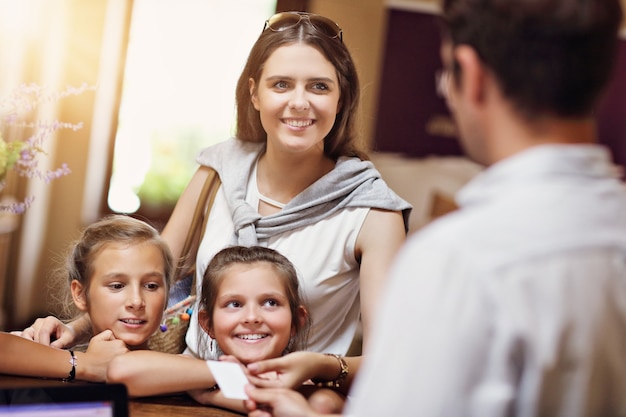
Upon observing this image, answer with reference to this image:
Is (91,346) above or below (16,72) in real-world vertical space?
below

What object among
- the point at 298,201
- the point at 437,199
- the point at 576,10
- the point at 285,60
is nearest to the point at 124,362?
the point at 298,201

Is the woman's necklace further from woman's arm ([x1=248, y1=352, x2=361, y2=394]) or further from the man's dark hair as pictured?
the man's dark hair

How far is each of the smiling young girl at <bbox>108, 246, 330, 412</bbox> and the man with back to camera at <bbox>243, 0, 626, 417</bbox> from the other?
65 cm

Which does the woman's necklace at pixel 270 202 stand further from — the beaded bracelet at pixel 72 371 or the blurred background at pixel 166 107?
the blurred background at pixel 166 107

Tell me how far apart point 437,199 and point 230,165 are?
3.15m

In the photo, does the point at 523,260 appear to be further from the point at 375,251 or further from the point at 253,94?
the point at 253,94

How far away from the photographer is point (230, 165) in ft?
6.59

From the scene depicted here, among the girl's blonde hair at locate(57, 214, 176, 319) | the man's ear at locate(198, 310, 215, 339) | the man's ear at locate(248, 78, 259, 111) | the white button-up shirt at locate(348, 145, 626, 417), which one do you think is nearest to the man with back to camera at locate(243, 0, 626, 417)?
the white button-up shirt at locate(348, 145, 626, 417)

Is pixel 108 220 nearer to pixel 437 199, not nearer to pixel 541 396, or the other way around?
pixel 541 396

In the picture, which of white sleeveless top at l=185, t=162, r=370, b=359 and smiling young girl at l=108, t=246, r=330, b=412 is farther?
white sleeveless top at l=185, t=162, r=370, b=359

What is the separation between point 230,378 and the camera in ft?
4.68

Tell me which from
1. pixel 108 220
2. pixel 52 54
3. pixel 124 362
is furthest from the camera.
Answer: pixel 52 54

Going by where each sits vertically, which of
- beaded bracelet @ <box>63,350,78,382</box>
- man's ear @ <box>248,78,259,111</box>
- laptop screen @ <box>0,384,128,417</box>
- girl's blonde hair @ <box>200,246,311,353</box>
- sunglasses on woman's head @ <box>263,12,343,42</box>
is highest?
sunglasses on woman's head @ <box>263,12,343,42</box>

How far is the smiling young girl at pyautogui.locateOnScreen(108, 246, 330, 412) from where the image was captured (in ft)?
4.70
